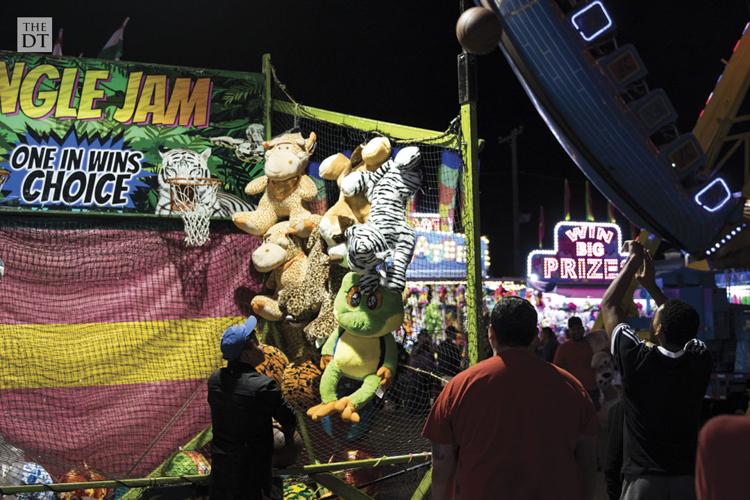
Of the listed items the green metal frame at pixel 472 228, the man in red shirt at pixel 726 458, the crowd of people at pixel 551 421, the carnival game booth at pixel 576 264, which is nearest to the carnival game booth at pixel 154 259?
the green metal frame at pixel 472 228

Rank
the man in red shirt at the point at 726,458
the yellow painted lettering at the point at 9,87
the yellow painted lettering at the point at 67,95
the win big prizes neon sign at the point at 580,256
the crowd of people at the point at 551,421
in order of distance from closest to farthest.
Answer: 1. the man in red shirt at the point at 726,458
2. the crowd of people at the point at 551,421
3. the yellow painted lettering at the point at 9,87
4. the yellow painted lettering at the point at 67,95
5. the win big prizes neon sign at the point at 580,256

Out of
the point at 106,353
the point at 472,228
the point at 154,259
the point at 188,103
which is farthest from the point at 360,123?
the point at 106,353

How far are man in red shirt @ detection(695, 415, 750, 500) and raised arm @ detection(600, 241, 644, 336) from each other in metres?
2.23

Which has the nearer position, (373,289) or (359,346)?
(373,289)

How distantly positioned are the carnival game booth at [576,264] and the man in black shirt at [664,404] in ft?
77.5

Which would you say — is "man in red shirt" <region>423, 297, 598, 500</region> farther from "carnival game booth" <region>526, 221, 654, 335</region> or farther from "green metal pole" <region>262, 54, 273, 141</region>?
"carnival game booth" <region>526, 221, 654, 335</region>

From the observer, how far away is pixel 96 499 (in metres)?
6.02

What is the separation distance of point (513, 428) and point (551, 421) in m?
0.14

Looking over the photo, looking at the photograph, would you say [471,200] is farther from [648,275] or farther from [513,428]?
[513,428]

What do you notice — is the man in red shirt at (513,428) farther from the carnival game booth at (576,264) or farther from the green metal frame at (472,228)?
the carnival game booth at (576,264)

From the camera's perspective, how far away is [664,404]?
3.41m

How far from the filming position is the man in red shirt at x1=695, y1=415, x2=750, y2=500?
1493mm

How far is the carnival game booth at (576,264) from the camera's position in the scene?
27656 mm

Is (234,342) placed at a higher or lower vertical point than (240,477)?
higher
